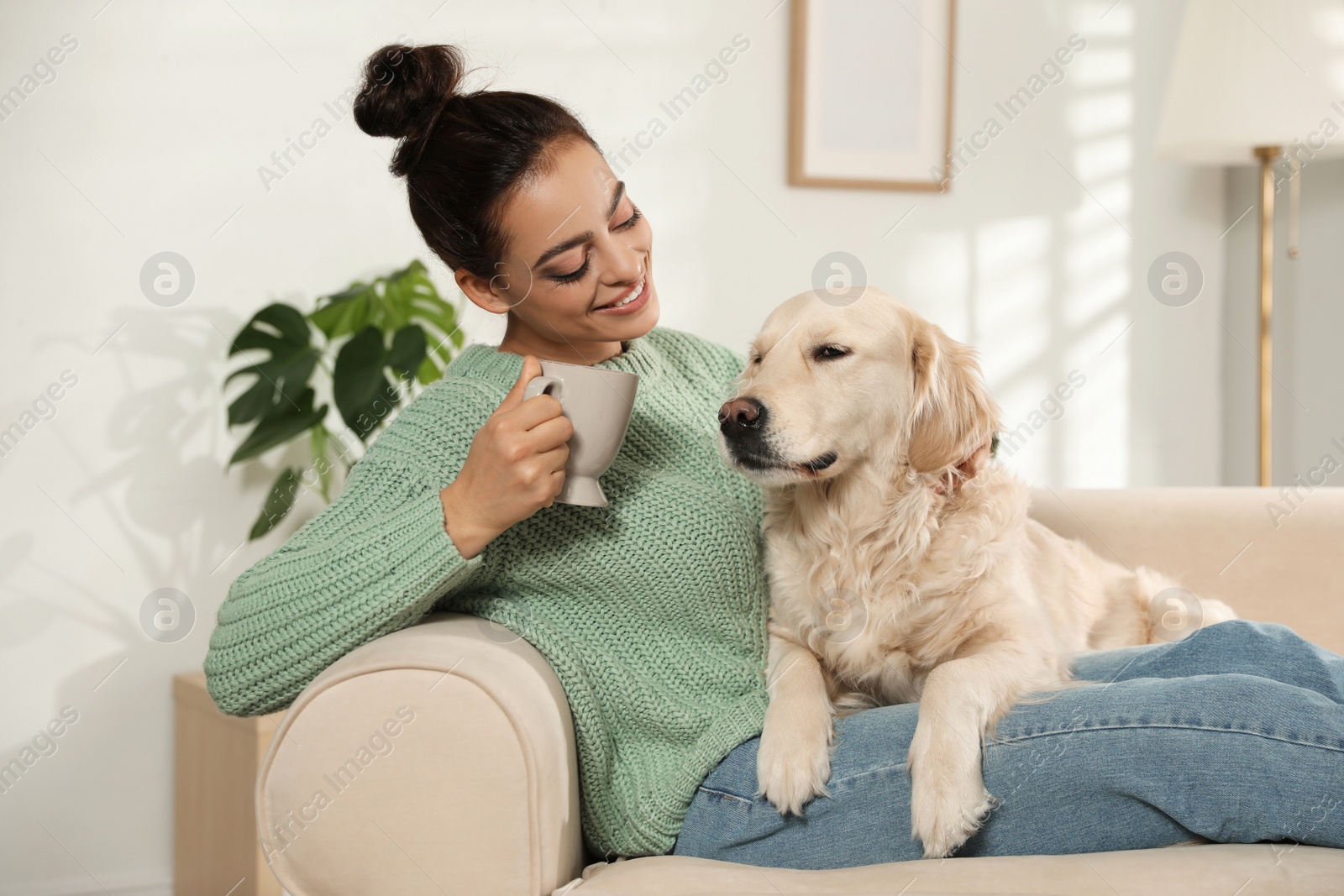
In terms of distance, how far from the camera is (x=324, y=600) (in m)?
1.08

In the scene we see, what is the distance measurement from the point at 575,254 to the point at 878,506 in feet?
1.65

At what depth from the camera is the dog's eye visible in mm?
1307

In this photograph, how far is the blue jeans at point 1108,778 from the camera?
968 millimetres

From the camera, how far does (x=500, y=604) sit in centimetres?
121

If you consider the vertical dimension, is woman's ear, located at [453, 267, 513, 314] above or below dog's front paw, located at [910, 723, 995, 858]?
above

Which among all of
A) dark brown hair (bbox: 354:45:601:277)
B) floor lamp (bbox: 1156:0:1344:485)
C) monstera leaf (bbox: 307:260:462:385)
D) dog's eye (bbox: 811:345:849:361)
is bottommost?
dog's eye (bbox: 811:345:849:361)

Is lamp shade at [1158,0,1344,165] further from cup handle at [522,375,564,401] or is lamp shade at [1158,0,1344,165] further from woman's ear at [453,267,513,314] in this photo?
cup handle at [522,375,564,401]

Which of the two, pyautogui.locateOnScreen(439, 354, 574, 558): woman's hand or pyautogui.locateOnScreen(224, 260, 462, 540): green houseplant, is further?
pyautogui.locateOnScreen(224, 260, 462, 540): green houseplant

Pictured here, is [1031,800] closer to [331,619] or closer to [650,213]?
[331,619]

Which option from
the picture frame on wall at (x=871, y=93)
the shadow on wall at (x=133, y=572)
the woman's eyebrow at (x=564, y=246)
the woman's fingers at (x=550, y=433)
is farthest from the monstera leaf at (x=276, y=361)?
the picture frame on wall at (x=871, y=93)

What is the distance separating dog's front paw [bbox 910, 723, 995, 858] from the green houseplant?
1401mm

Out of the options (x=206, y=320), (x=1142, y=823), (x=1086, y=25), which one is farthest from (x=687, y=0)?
(x=1142, y=823)

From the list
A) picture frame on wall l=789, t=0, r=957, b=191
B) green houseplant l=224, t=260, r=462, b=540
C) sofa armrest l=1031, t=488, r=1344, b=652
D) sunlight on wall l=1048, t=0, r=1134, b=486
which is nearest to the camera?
sofa armrest l=1031, t=488, r=1344, b=652

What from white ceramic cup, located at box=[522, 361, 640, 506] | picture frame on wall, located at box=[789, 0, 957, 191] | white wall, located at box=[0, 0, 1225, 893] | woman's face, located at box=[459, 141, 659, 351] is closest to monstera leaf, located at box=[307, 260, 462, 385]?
white wall, located at box=[0, 0, 1225, 893]
